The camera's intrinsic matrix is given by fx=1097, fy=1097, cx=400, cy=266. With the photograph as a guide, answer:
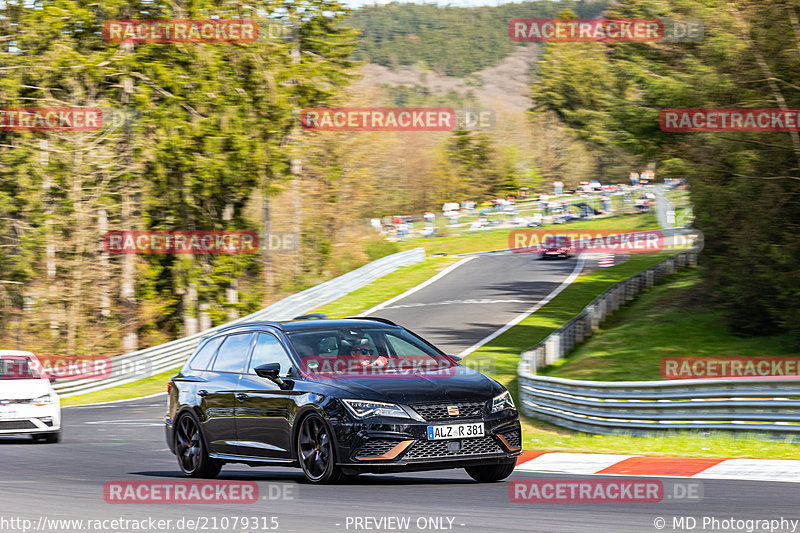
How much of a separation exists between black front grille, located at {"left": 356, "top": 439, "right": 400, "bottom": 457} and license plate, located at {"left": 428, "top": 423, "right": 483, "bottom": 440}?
0.31 metres

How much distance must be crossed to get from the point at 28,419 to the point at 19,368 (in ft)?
3.61

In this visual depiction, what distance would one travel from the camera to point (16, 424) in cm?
1650

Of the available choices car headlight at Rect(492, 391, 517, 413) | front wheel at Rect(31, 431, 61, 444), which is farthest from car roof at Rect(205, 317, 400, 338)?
front wheel at Rect(31, 431, 61, 444)

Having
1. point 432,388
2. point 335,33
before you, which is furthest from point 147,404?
point 335,33

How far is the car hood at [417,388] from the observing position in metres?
9.19

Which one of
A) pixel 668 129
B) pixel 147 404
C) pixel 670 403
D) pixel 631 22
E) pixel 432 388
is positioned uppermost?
pixel 631 22

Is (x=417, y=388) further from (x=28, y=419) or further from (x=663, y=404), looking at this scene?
(x=28, y=419)

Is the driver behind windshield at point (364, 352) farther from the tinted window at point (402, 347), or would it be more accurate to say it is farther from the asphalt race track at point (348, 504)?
the asphalt race track at point (348, 504)

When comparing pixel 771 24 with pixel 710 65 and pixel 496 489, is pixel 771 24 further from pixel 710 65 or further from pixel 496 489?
pixel 496 489

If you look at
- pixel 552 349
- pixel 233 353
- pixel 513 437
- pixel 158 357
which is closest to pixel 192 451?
pixel 233 353

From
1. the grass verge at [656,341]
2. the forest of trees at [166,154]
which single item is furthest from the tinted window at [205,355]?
the forest of trees at [166,154]

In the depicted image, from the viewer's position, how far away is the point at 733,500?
836cm

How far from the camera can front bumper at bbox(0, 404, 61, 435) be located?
16.4m

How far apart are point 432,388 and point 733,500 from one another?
8.47 ft
